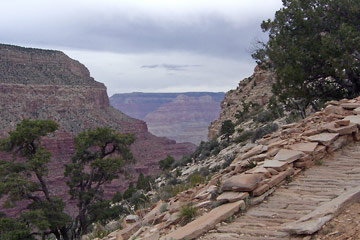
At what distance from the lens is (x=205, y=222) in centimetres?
514

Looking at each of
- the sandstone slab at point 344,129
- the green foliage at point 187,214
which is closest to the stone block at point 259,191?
the green foliage at point 187,214

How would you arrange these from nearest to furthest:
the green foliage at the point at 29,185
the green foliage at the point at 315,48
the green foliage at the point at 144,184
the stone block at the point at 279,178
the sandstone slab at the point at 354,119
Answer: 1. the stone block at the point at 279,178
2. the sandstone slab at the point at 354,119
3. the green foliage at the point at 315,48
4. the green foliage at the point at 29,185
5. the green foliage at the point at 144,184

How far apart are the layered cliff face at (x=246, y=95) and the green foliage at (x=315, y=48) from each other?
17.6 meters

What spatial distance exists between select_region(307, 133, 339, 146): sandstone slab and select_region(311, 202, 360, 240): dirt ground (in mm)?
2895

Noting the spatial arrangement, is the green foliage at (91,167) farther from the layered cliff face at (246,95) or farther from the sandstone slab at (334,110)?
the layered cliff face at (246,95)

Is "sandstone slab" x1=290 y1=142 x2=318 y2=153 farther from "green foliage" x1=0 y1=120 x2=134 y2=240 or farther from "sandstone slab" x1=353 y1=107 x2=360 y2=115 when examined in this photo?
"green foliage" x1=0 y1=120 x2=134 y2=240

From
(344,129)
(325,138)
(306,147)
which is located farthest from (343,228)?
(344,129)

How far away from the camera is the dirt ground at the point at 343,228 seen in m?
4.13

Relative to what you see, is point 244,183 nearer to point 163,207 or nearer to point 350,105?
point 163,207

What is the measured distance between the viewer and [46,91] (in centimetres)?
7219

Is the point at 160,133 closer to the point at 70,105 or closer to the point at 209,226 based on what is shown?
the point at 70,105

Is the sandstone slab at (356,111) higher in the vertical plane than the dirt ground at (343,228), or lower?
higher

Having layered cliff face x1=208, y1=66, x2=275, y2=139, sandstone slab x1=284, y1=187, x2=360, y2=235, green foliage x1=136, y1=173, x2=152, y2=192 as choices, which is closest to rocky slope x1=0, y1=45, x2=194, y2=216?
green foliage x1=136, y1=173, x2=152, y2=192

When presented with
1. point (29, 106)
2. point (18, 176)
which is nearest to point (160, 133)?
point (29, 106)
